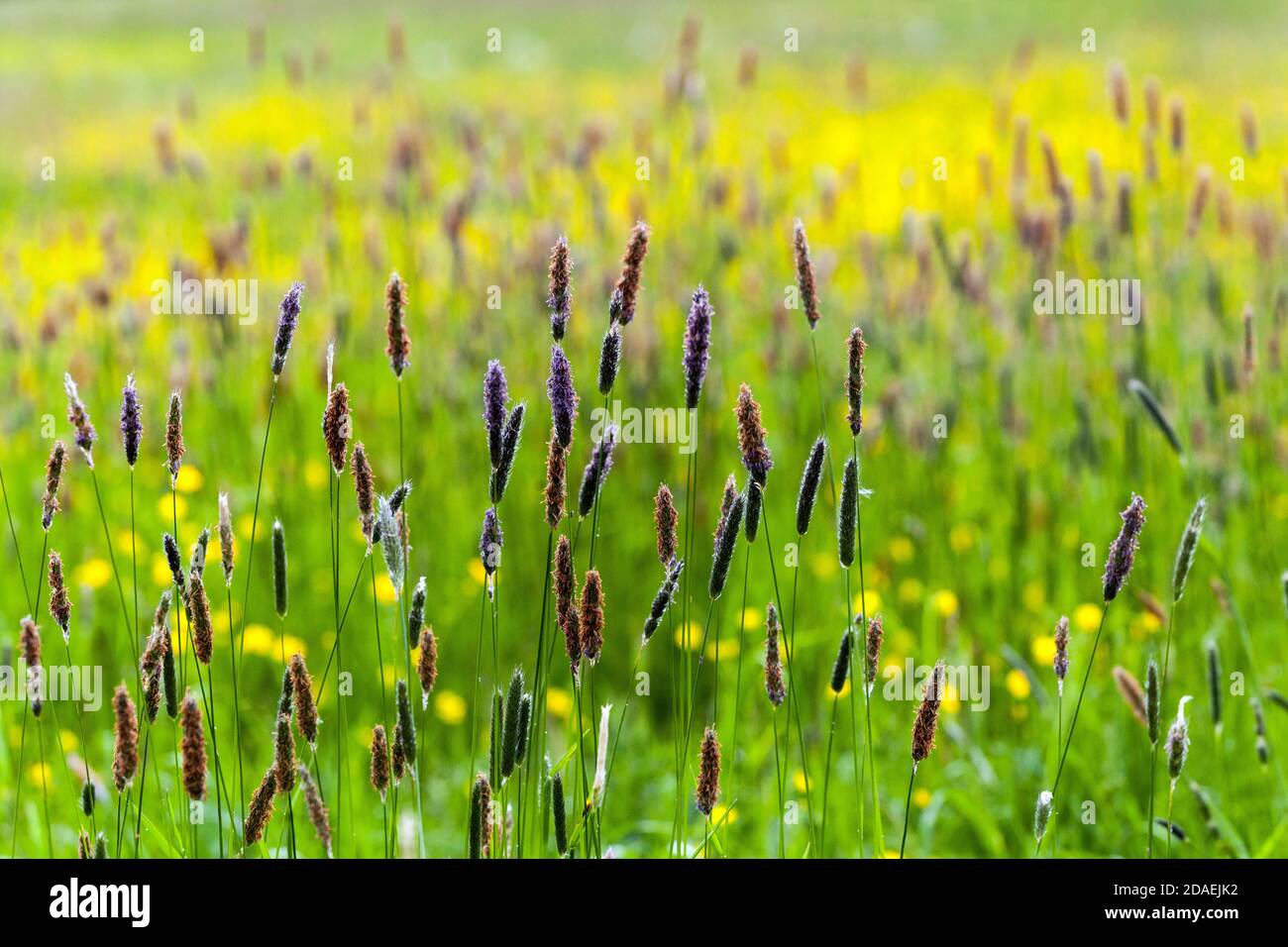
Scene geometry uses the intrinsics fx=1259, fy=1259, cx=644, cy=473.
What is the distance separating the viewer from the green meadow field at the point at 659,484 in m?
1.44


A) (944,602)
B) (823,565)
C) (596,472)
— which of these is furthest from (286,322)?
(823,565)

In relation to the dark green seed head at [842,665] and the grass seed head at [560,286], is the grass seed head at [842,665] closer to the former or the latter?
the dark green seed head at [842,665]

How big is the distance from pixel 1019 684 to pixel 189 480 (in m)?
2.25

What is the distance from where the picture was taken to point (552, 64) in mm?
6000

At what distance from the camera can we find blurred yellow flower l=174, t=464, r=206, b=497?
11.2ft

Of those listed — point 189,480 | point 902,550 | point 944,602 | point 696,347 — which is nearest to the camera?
point 696,347

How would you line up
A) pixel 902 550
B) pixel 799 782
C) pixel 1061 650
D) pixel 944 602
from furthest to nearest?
pixel 902 550 < pixel 944 602 < pixel 799 782 < pixel 1061 650

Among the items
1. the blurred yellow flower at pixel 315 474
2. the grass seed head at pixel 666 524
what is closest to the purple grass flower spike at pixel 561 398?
the grass seed head at pixel 666 524

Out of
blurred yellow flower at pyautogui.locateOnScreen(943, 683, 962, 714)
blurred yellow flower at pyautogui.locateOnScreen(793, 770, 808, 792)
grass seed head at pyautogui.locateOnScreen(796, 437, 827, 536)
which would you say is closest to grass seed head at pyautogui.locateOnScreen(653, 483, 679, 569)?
grass seed head at pyautogui.locateOnScreen(796, 437, 827, 536)

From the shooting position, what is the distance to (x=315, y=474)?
3.52 metres

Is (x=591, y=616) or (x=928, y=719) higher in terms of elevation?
(x=591, y=616)

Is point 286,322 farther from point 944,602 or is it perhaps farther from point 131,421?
point 944,602

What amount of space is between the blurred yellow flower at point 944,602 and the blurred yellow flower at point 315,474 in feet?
5.41

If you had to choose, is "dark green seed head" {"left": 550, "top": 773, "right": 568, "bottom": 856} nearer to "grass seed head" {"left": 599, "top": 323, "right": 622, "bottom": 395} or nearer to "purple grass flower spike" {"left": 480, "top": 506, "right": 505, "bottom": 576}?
"purple grass flower spike" {"left": 480, "top": 506, "right": 505, "bottom": 576}
